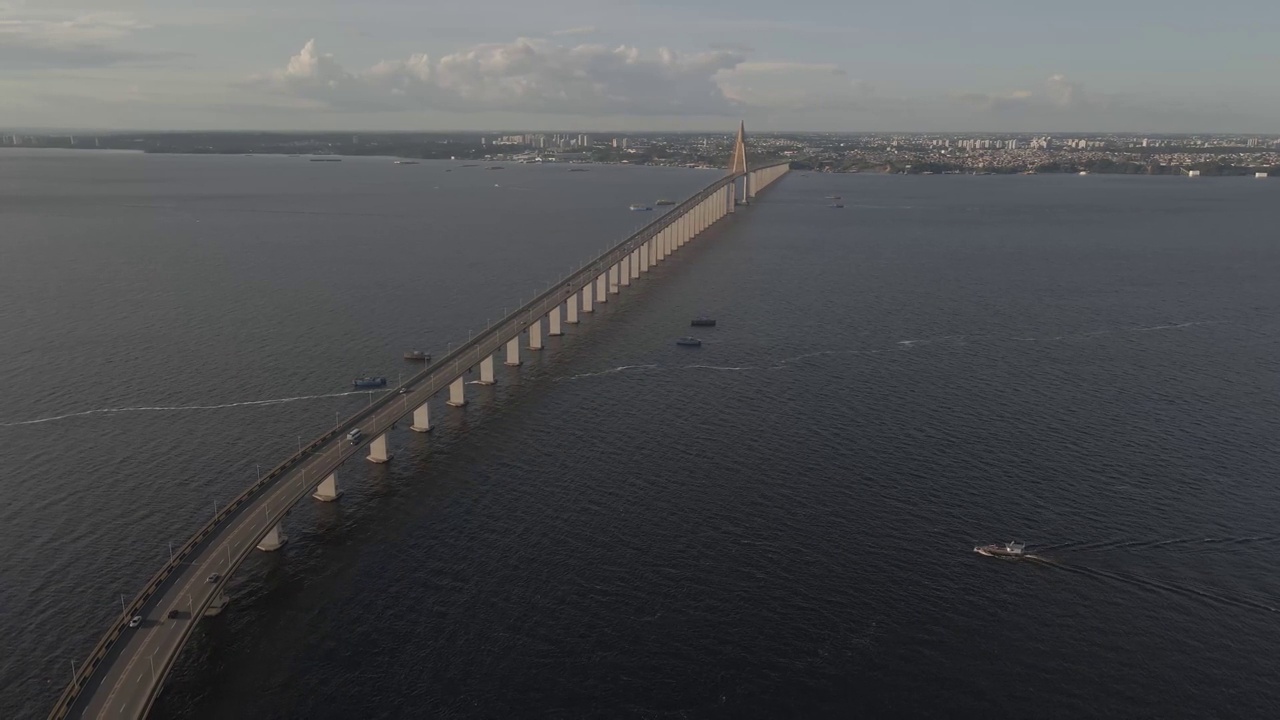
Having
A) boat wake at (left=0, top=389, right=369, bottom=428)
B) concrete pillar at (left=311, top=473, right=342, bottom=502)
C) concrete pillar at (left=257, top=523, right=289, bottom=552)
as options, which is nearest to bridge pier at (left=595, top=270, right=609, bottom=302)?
boat wake at (left=0, top=389, right=369, bottom=428)

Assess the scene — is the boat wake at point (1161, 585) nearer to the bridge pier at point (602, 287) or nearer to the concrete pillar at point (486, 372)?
the concrete pillar at point (486, 372)

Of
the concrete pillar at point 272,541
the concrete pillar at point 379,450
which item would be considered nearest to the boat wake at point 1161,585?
the concrete pillar at point 272,541

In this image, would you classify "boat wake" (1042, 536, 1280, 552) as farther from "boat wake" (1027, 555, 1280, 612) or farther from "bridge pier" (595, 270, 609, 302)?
"bridge pier" (595, 270, 609, 302)

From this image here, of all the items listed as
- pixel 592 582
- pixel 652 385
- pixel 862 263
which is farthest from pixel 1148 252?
pixel 592 582

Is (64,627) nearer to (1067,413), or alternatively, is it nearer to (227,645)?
(227,645)

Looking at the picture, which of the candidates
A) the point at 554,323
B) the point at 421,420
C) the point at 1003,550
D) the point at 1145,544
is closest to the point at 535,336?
the point at 554,323

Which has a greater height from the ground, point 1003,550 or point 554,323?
point 554,323

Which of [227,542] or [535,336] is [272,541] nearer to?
[227,542]
